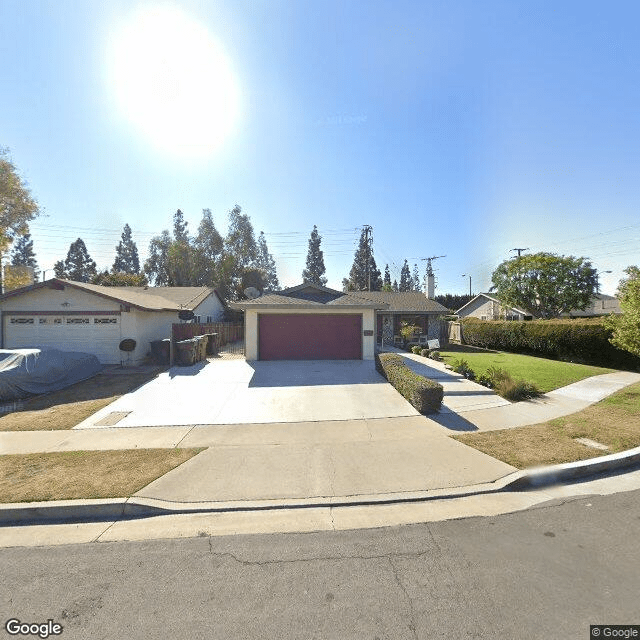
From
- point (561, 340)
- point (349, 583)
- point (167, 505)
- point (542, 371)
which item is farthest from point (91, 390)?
point (561, 340)

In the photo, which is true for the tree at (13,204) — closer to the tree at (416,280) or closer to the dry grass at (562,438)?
the dry grass at (562,438)

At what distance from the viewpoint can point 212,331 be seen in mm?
20844

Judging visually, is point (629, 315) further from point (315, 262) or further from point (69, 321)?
point (315, 262)

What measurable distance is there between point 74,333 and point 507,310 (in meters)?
37.0

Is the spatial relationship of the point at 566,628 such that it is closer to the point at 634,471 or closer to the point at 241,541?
the point at 241,541

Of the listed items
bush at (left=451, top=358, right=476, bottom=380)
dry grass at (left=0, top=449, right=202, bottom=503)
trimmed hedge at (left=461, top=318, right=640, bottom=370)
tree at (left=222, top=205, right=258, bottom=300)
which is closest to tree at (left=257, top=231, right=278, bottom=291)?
tree at (left=222, top=205, right=258, bottom=300)

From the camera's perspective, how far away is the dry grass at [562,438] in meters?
5.62

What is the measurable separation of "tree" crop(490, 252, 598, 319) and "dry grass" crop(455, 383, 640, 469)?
26015 mm

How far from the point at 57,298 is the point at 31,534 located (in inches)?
583

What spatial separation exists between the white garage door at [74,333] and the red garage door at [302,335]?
6.67m

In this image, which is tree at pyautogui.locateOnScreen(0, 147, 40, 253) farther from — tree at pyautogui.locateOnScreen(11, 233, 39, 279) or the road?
tree at pyautogui.locateOnScreen(11, 233, 39, 279)

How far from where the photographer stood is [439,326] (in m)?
23.5

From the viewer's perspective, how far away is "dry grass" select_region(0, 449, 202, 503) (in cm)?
455

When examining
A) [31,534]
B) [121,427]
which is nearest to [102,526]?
[31,534]
